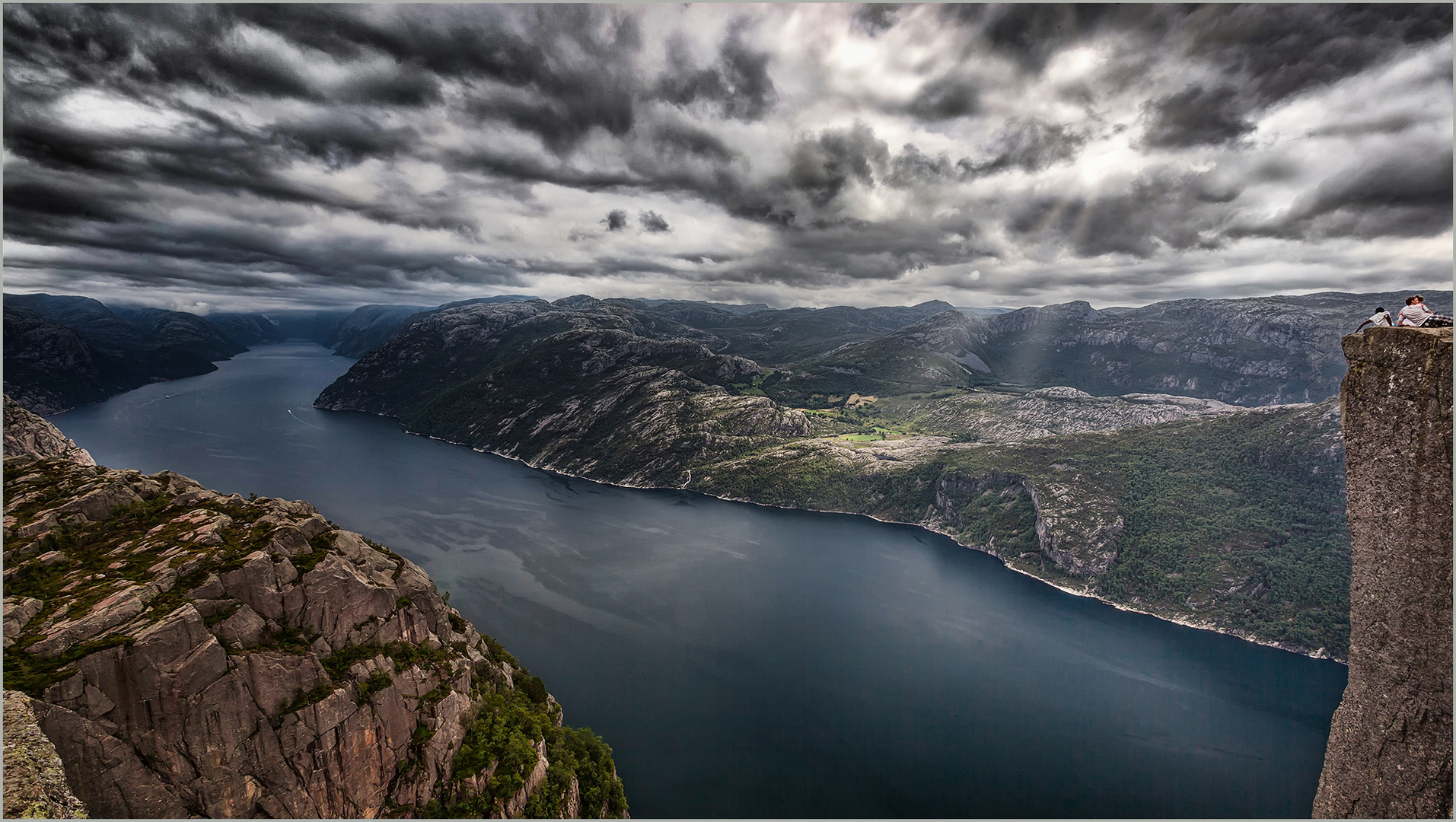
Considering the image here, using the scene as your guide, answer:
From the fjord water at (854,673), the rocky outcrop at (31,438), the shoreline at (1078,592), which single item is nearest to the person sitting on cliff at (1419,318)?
the fjord water at (854,673)

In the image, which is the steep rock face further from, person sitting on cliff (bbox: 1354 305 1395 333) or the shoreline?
the shoreline

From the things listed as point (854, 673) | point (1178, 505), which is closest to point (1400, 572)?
point (854, 673)

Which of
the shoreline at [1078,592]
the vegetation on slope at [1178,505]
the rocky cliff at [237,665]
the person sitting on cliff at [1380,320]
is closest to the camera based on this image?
the person sitting on cliff at [1380,320]

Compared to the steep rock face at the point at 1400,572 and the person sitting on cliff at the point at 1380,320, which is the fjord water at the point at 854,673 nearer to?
the steep rock face at the point at 1400,572

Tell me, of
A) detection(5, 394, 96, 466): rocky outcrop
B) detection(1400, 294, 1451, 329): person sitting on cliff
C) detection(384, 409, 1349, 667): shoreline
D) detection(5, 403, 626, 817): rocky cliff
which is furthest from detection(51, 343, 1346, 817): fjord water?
detection(1400, 294, 1451, 329): person sitting on cliff

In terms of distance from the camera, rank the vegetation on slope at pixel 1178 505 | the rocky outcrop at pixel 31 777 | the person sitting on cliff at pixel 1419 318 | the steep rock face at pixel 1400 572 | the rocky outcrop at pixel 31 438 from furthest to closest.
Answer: the vegetation on slope at pixel 1178 505 < the rocky outcrop at pixel 31 438 < the person sitting on cliff at pixel 1419 318 < the steep rock face at pixel 1400 572 < the rocky outcrop at pixel 31 777

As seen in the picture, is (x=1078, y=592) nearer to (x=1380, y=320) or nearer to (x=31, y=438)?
(x=1380, y=320)

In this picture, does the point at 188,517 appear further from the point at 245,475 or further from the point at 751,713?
the point at 245,475

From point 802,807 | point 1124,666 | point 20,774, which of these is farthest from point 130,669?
point 1124,666
